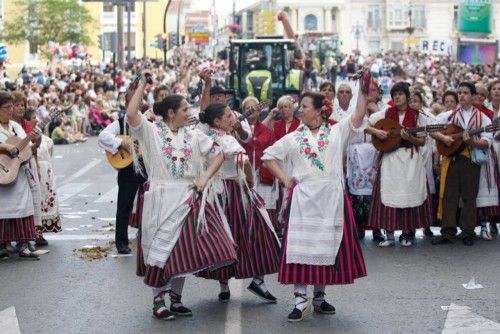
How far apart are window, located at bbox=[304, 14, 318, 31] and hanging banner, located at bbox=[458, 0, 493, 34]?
317 feet

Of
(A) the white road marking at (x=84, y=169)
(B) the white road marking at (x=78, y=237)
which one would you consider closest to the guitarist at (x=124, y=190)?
(B) the white road marking at (x=78, y=237)

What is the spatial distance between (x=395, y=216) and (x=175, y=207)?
14.7 feet

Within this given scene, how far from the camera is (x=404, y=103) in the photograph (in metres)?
13.3

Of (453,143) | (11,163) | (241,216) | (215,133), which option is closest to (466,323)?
(241,216)

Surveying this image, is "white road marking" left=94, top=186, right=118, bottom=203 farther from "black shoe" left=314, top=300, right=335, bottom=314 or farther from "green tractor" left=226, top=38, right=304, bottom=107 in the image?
"green tractor" left=226, top=38, right=304, bottom=107

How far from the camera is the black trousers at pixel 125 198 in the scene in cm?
1307

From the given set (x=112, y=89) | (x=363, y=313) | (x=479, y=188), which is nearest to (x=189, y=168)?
(x=363, y=313)

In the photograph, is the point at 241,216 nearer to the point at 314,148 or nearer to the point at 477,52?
the point at 314,148

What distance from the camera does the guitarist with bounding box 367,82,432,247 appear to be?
13391 millimetres

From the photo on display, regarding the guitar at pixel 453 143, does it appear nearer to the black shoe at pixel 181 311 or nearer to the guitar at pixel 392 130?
the guitar at pixel 392 130

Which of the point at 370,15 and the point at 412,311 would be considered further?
the point at 370,15

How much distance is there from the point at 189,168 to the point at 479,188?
5.19 metres

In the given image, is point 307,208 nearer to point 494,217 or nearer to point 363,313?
point 363,313

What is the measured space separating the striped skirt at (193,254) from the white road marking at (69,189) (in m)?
9.71
